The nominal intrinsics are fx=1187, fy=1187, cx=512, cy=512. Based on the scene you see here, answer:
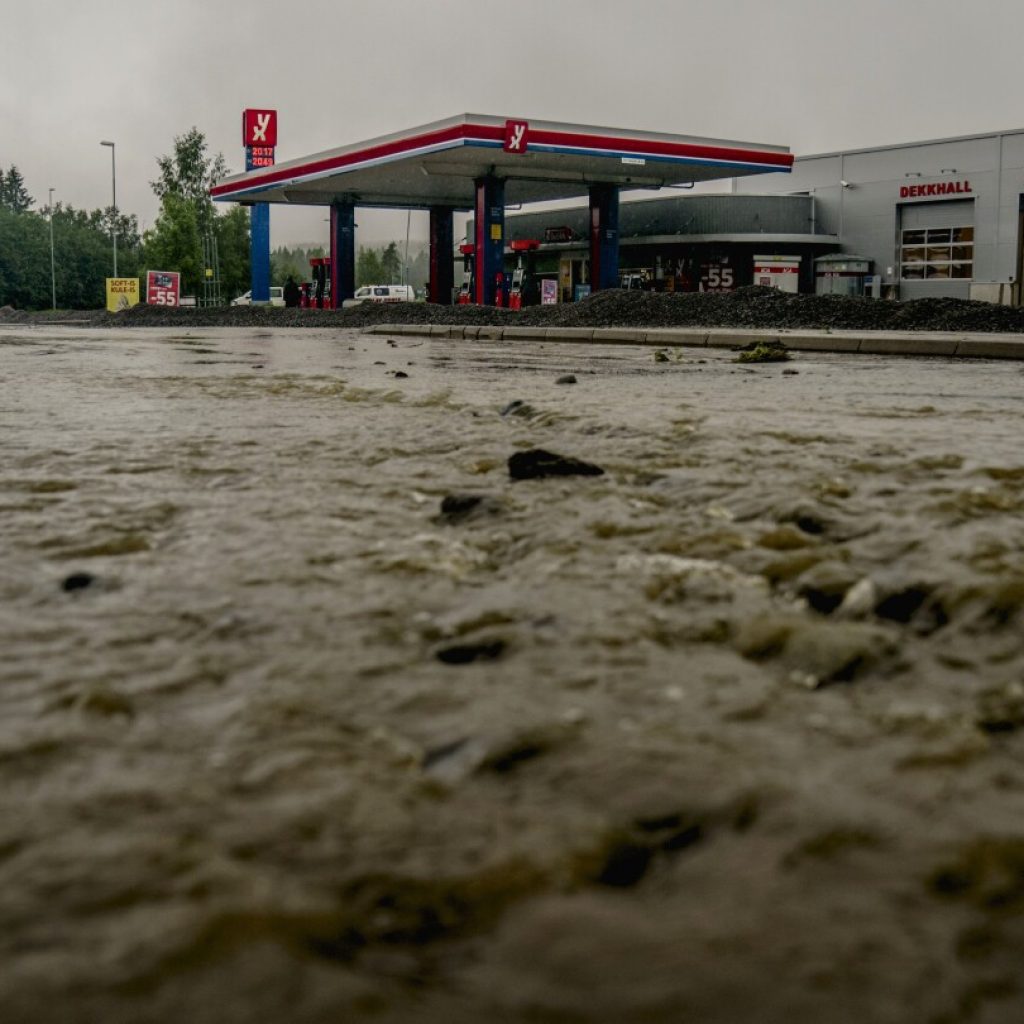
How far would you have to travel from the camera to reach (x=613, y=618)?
1.99 metres

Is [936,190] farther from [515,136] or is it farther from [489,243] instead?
[515,136]

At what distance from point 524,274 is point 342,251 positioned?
773 cm

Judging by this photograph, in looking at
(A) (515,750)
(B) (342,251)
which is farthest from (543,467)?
(B) (342,251)

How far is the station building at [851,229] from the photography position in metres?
44.7

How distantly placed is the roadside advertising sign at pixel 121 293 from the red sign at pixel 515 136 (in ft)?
83.1

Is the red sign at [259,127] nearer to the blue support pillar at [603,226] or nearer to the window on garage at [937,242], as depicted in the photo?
the blue support pillar at [603,226]

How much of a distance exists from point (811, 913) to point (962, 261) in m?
48.9

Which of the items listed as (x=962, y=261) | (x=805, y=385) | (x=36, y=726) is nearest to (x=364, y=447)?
(x=36, y=726)

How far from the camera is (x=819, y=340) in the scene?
43.3 ft

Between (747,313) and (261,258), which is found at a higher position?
(261,258)

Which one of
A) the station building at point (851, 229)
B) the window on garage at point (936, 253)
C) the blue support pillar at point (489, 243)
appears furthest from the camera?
the window on garage at point (936, 253)

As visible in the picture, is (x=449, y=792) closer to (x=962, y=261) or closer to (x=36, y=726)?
(x=36, y=726)

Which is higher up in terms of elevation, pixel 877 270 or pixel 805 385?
pixel 877 270

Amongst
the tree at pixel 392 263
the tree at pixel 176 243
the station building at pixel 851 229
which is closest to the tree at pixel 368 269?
the tree at pixel 392 263
